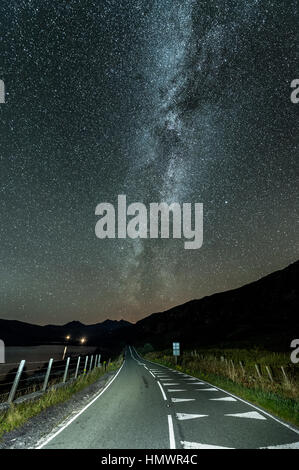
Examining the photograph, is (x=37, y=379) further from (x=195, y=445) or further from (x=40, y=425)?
(x=195, y=445)

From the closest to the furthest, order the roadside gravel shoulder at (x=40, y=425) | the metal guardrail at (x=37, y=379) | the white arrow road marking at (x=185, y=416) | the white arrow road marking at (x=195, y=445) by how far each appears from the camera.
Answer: the white arrow road marking at (x=195, y=445)
the roadside gravel shoulder at (x=40, y=425)
the white arrow road marking at (x=185, y=416)
the metal guardrail at (x=37, y=379)

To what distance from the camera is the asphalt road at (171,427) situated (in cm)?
609

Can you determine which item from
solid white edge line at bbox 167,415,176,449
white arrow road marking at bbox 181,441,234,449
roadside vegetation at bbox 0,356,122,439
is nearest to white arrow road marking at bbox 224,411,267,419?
solid white edge line at bbox 167,415,176,449

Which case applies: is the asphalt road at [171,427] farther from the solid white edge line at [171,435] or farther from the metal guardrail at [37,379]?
the metal guardrail at [37,379]

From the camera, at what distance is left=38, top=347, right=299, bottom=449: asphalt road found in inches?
240

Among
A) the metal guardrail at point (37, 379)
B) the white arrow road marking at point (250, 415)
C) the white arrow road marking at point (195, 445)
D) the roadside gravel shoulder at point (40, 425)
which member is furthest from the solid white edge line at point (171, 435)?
the metal guardrail at point (37, 379)

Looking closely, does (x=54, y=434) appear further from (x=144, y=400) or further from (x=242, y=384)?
(x=242, y=384)

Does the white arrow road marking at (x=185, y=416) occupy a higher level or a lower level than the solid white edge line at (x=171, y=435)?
lower

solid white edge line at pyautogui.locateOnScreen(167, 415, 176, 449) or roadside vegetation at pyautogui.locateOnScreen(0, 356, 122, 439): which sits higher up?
solid white edge line at pyautogui.locateOnScreen(167, 415, 176, 449)

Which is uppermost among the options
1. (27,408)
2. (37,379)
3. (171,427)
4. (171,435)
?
(171,435)

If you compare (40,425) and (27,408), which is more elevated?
(40,425)

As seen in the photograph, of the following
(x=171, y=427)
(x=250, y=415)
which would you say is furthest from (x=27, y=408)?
(x=250, y=415)

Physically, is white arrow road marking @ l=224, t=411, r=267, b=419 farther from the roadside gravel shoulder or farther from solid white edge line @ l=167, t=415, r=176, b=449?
Result: the roadside gravel shoulder

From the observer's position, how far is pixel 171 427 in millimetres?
7266
